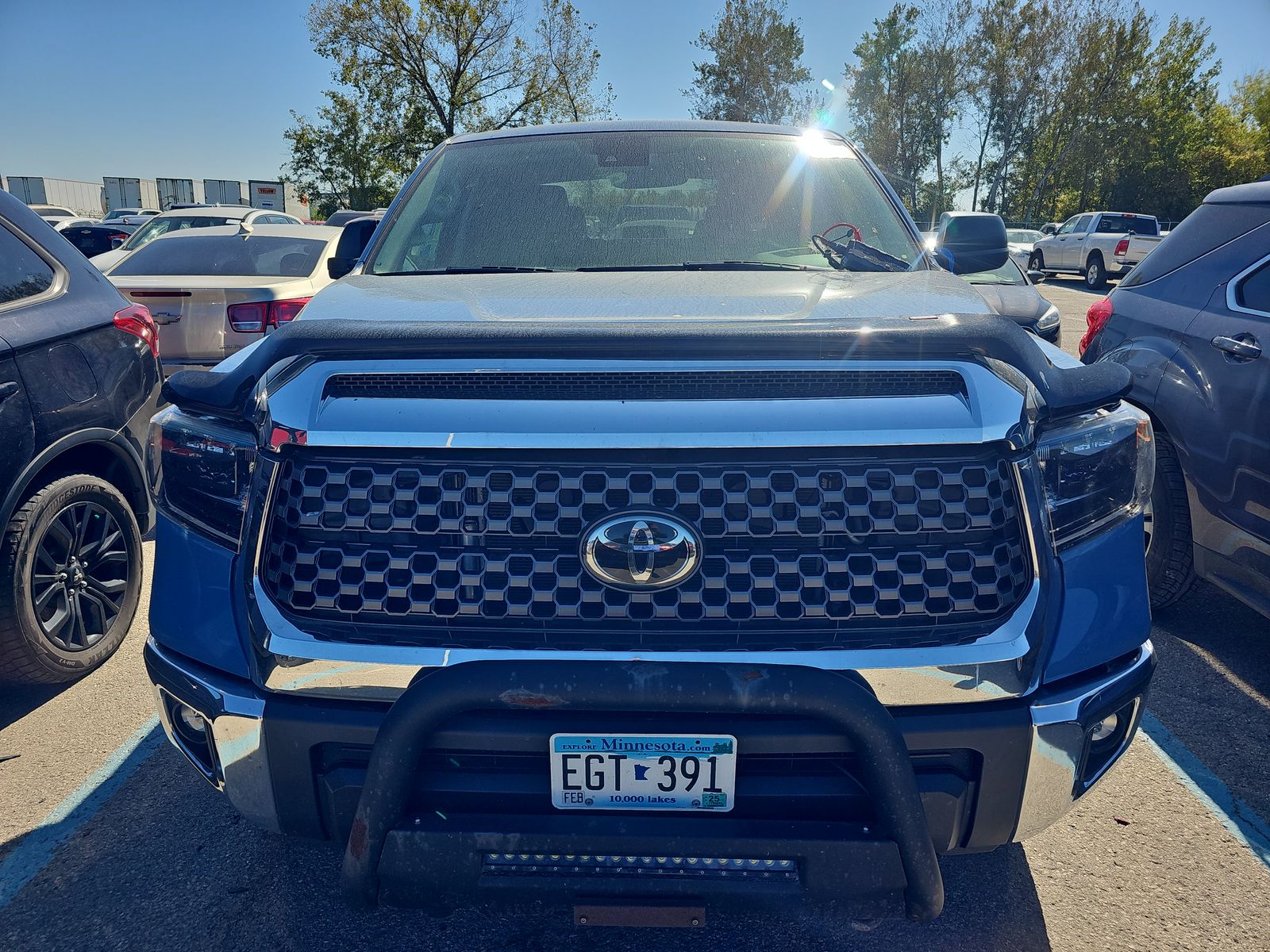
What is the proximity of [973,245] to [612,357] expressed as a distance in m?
2.16

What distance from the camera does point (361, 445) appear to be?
→ 1781mm

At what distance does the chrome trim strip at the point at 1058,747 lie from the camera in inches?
70.5

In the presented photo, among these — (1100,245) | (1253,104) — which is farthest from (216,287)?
(1253,104)

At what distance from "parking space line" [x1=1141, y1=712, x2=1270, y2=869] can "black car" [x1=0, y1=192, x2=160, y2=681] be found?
12.0 feet

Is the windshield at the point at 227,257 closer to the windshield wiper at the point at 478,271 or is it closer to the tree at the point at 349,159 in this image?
the windshield wiper at the point at 478,271

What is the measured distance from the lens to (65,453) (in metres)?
3.60

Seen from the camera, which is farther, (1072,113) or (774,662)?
(1072,113)

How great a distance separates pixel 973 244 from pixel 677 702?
245cm

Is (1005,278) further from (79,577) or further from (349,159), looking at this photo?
(349,159)

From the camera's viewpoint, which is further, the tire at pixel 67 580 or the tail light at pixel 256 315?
the tail light at pixel 256 315

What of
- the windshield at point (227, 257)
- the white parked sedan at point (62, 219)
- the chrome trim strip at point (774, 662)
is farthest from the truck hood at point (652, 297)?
the white parked sedan at point (62, 219)

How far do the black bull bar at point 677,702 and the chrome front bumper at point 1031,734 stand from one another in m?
0.28

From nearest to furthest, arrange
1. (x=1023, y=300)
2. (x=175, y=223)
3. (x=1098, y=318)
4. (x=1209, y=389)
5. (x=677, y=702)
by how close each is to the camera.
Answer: (x=677, y=702), (x=1209, y=389), (x=1098, y=318), (x=1023, y=300), (x=175, y=223)

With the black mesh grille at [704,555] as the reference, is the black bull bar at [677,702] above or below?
below
